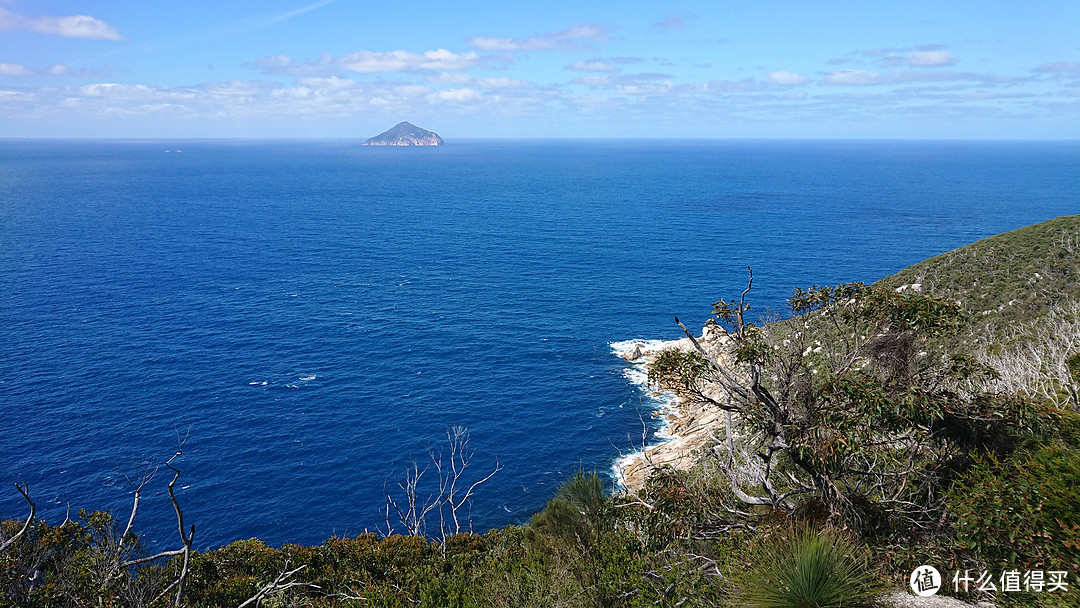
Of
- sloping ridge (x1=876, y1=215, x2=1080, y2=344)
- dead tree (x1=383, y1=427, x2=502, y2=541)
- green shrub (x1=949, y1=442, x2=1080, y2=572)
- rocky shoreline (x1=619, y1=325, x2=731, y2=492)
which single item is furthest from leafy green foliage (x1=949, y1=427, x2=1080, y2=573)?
dead tree (x1=383, y1=427, x2=502, y2=541)

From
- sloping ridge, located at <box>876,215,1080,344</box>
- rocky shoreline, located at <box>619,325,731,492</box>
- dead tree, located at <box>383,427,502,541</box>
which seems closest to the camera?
dead tree, located at <box>383,427,502,541</box>

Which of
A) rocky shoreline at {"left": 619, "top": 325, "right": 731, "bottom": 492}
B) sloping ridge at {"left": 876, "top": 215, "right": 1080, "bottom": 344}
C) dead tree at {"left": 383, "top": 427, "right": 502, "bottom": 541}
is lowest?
dead tree at {"left": 383, "top": 427, "right": 502, "bottom": 541}

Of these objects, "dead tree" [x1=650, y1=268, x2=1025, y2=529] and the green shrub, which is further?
"dead tree" [x1=650, y1=268, x2=1025, y2=529]

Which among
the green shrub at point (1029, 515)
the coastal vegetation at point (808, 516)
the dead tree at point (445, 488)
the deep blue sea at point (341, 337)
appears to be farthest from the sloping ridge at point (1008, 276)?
the dead tree at point (445, 488)

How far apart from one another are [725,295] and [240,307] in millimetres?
59836

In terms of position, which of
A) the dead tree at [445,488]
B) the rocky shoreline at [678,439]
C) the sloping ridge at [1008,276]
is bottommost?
the dead tree at [445,488]

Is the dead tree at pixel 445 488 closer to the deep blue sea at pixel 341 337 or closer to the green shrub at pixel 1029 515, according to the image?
the deep blue sea at pixel 341 337

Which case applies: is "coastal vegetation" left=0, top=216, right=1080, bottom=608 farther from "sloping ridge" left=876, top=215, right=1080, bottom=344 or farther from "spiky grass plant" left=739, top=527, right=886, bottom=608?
"sloping ridge" left=876, top=215, right=1080, bottom=344

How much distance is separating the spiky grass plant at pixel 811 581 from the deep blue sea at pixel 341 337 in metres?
32.2

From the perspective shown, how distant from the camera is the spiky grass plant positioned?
9.36m

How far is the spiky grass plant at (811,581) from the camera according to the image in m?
9.36

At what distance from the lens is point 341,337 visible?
66688 mm

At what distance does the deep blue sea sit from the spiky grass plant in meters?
32.2

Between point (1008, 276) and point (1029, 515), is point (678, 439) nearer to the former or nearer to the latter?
point (1008, 276)
